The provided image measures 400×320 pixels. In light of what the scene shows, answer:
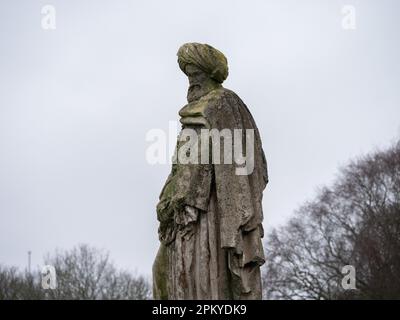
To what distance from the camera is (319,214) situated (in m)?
69.2

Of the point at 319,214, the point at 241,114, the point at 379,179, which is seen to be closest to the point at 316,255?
the point at 319,214

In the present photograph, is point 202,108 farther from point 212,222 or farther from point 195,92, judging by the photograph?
point 212,222

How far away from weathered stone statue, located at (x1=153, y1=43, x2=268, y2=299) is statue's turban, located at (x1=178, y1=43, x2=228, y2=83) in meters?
0.01

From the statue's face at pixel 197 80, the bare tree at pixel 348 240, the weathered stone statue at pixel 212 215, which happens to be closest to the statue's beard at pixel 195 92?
the statue's face at pixel 197 80

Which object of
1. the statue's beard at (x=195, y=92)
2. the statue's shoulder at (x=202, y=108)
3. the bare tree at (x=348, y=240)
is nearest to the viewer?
the statue's shoulder at (x=202, y=108)

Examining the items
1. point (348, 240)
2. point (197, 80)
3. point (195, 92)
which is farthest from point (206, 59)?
point (348, 240)

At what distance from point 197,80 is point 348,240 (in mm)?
52083

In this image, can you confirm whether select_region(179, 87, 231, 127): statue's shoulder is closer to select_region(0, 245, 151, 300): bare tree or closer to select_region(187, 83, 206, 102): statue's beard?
select_region(187, 83, 206, 102): statue's beard

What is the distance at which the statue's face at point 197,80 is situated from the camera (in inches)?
542

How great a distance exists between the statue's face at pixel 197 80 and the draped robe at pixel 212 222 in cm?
25

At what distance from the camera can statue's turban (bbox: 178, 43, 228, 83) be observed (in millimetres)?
13664

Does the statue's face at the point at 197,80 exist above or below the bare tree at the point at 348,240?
below

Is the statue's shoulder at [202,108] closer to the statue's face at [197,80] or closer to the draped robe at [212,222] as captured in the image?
the draped robe at [212,222]

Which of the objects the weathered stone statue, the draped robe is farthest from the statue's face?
the draped robe
